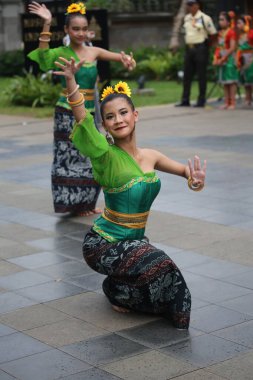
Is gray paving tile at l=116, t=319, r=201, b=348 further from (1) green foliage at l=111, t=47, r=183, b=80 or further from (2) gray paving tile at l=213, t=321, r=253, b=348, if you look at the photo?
(1) green foliage at l=111, t=47, r=183, b=80

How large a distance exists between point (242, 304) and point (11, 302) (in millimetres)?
1560

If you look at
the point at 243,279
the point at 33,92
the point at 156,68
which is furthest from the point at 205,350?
the point at 156,68

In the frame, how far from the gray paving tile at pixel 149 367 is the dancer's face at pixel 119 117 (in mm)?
1454

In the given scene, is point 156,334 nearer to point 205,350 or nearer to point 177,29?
point 205,350

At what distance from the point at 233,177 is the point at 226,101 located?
7749 millimetres

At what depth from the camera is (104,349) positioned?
5219mm

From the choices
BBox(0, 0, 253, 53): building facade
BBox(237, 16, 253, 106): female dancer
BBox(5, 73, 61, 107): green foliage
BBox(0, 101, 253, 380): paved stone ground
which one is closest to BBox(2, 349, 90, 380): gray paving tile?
BBox(0, 101, 253, 380): paved stone ground

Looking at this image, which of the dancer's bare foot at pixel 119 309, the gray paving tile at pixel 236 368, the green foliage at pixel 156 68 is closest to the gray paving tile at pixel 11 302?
the dancer's bare foot at pixel 119 309

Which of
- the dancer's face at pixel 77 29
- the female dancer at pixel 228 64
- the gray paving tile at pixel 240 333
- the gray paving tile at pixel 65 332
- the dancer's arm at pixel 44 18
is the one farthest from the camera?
the female dancer at pixel 228 64

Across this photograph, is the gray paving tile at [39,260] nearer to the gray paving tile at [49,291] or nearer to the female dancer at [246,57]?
the gray paving tile at [49,291]

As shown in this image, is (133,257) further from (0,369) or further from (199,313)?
(0,369)

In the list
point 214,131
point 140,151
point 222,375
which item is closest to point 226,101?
point 214,131

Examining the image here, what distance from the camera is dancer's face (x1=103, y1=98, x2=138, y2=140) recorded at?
573 cm

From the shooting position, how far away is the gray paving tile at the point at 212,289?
612 cm
